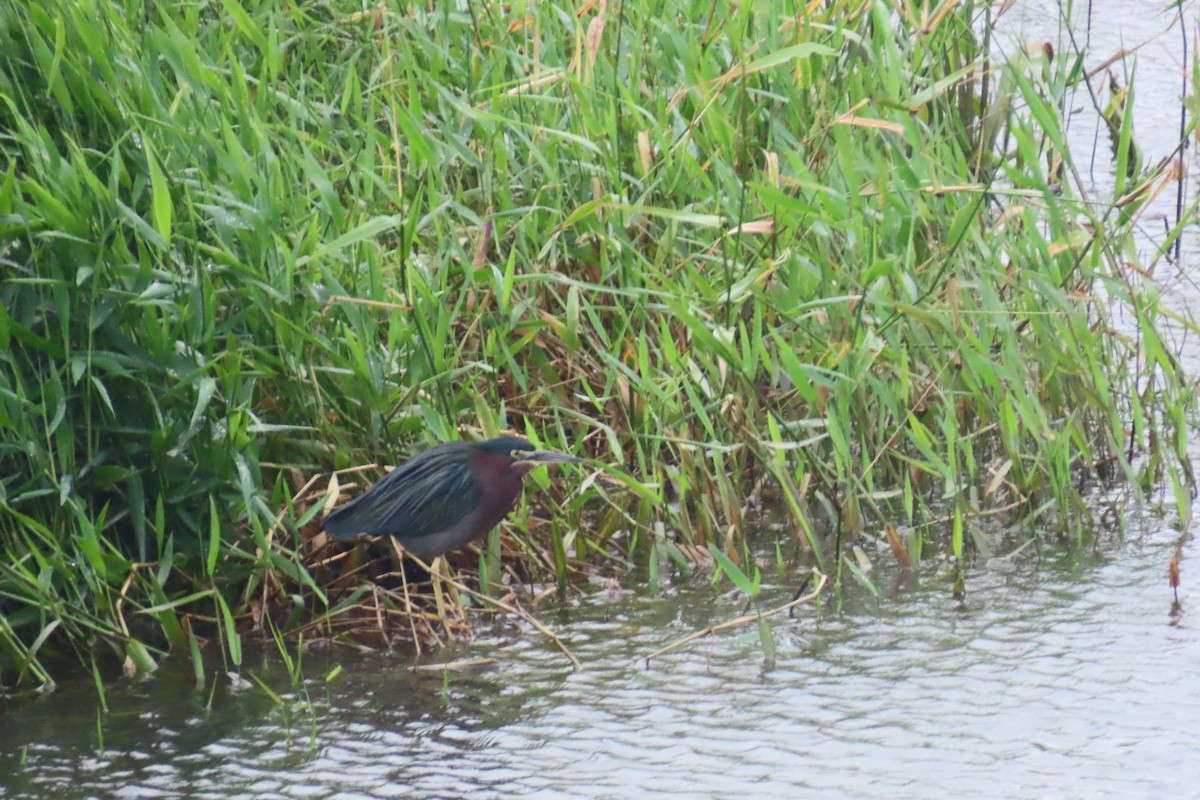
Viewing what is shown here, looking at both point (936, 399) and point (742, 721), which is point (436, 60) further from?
point (742, 721)

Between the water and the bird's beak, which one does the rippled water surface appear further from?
the bird's beak

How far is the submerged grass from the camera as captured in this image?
407cm

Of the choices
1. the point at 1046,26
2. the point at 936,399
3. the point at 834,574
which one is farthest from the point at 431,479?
the point at 1046,26

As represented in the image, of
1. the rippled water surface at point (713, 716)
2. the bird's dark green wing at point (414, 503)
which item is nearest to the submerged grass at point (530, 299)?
the bird's dark green wing at point (414, 503)

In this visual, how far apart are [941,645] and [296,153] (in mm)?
2051

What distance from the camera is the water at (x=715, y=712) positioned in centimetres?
347

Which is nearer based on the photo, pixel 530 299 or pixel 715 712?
pixel 715 712

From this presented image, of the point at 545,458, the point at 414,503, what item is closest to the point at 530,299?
the point at 545,458

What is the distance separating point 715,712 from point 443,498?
83cm

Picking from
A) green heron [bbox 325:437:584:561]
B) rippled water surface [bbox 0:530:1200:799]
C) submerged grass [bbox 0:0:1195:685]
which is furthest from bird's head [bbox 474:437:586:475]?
rippled water surface [bbox 0:530:1200:799]

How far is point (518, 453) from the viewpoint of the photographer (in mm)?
4293

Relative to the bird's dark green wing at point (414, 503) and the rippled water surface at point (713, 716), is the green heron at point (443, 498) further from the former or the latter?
the rippled water surface at point (713, 716)

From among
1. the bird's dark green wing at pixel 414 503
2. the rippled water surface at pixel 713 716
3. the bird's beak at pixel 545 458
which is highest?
the bird's beak at pixel 545 458

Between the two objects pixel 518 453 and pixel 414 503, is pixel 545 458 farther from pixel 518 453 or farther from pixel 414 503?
pixel 414 503
